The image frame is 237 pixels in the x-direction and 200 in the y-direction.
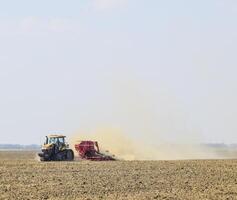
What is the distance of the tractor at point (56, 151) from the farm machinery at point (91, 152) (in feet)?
5.33

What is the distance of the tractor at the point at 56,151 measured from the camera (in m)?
59.7

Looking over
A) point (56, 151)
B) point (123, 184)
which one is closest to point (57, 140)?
point (56, 151)

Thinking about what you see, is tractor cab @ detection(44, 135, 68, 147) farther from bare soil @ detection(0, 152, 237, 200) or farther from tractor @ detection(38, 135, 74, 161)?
bare soil @ detection(0, 152, 237, 200)

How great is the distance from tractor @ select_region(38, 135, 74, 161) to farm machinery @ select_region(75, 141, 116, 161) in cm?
162

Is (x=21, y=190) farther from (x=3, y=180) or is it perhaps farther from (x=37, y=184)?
(x=3, y=180)

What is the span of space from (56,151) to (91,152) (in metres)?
3.14

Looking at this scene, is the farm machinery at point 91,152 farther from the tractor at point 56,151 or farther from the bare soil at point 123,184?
the bare soil at point 123,184

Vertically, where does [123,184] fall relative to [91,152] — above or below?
below

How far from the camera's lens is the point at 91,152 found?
60.7 metres

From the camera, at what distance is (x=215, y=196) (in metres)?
26.0

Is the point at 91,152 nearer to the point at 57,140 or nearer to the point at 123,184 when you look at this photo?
the point at 57,140

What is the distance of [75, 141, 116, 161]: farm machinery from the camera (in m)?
59.8

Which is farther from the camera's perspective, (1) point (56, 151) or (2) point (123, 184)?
(1) point (56, 151)

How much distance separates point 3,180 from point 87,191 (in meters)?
7.58
